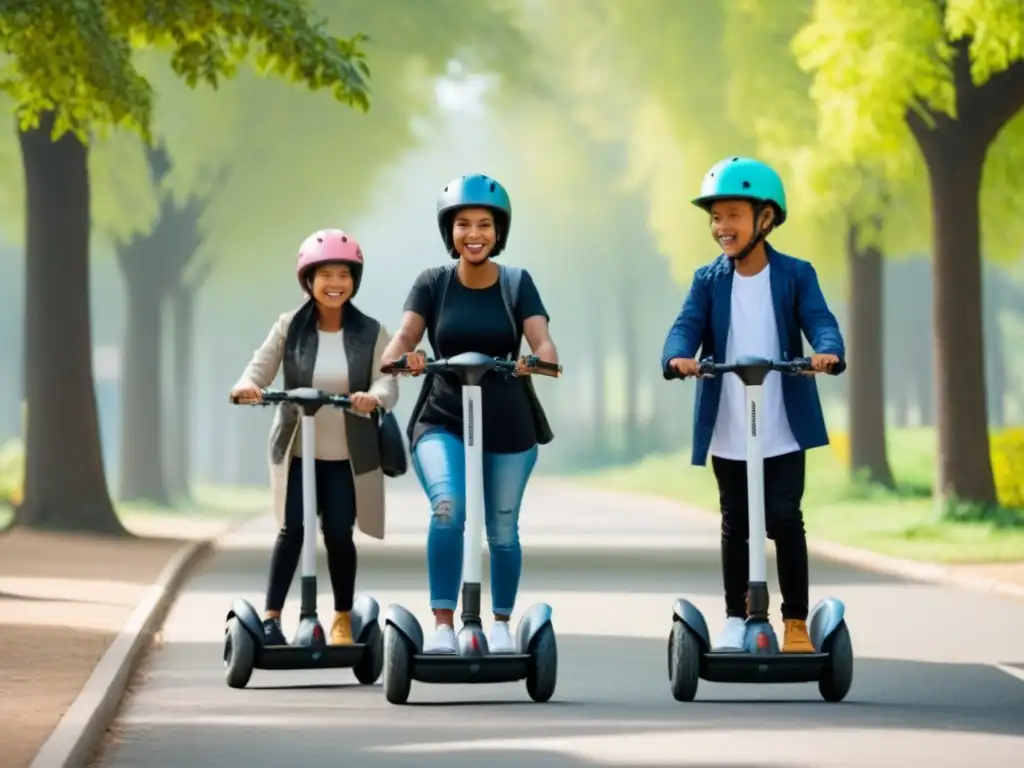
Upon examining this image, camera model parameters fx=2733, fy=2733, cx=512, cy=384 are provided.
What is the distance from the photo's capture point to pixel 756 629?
36.2ft

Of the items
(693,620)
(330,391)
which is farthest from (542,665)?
(330,391)

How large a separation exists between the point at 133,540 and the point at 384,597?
26.6 ft

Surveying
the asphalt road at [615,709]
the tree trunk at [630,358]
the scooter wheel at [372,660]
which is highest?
the tree trunk at [630,358]

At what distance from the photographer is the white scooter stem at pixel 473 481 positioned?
35.4 ft

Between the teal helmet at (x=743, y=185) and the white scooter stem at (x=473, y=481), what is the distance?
1236mm

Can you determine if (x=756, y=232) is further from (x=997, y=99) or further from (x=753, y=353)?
(x=997, y=99)

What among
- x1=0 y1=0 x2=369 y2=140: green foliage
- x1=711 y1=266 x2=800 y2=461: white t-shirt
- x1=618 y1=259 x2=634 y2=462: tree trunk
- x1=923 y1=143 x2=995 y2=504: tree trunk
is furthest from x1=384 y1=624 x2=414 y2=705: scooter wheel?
x1=618 y1=259 x2=634 y2=462: tree trunk

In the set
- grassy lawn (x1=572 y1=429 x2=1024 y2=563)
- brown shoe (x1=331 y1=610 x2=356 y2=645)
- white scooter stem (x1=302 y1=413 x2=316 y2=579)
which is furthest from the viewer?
grassy lawn (x1=572 y1=429 x2=1024 y2=563)

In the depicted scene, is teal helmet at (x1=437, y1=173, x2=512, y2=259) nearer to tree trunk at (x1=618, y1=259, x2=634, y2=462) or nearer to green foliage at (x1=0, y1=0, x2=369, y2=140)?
green foliage at (x1=0, y1=0, x2=369, y2=140)

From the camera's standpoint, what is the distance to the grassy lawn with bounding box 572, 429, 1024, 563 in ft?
80.8

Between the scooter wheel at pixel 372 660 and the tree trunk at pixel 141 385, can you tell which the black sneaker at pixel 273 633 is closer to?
the scooter wheel at pixel 372 660

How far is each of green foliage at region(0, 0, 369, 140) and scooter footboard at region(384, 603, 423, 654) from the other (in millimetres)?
9997

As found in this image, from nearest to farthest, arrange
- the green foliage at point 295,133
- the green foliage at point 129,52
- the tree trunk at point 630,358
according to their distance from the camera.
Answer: the green foliage at point 129,52
the green foliage at point 295,133
the tree trunk at point 630,358

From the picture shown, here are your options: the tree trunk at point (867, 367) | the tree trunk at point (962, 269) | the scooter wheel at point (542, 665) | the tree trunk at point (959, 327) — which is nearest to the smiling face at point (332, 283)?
the scooter wheel at point (542, 665)
